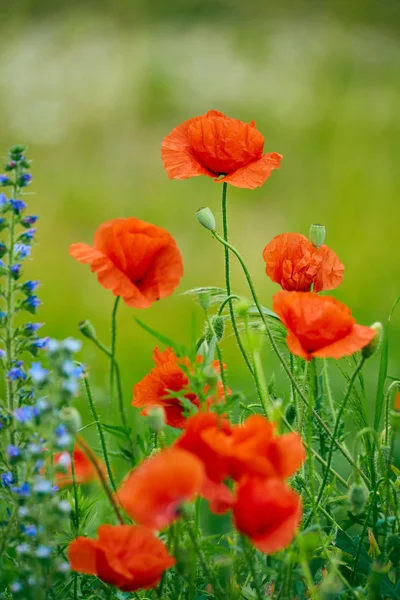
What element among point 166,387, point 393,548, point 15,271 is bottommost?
point 393,548

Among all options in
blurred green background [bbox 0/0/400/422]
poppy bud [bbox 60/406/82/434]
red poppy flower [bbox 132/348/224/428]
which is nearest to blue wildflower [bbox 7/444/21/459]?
poppy bud [bbox 60/406/82/434]

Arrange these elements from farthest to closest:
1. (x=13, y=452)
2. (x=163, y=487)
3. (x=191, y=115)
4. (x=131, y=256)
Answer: (x=191, y=115)
(x=131, y=256)
(x=13, y=452)
(x=163, y=487)

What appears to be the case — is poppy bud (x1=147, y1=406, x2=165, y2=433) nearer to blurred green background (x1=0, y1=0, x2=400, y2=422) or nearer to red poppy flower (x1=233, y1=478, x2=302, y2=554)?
red poppy flower (x1=233, y1=478, x2=302, y2=554)

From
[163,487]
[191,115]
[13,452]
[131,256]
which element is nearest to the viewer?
[163,487]

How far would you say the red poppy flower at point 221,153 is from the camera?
2.63 feet

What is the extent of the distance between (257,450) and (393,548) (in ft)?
0.80

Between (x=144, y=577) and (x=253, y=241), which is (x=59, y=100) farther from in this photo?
(x=144, y=577)

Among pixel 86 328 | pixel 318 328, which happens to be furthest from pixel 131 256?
pixel 318 328

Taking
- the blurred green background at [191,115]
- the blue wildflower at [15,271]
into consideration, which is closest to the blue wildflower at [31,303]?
the blue wildflower at [15,271]

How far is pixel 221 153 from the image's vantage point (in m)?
0.81

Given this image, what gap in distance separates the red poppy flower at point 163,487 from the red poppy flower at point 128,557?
A: 0.22 ft

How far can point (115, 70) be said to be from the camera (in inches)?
142

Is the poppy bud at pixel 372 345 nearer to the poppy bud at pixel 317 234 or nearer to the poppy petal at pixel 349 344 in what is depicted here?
the poppy petal at pixel 349 344

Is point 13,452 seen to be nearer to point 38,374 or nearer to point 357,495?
point 38,374
